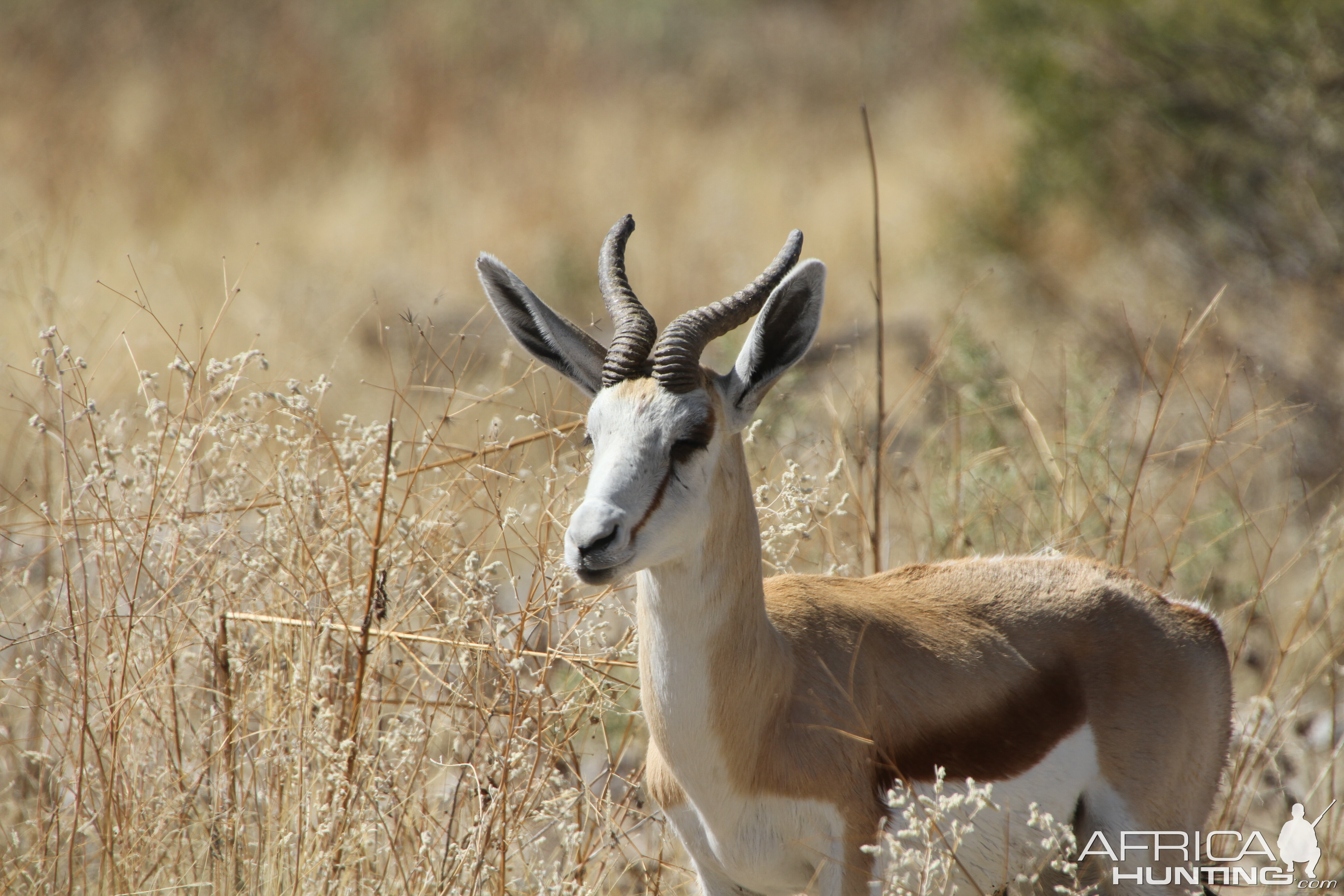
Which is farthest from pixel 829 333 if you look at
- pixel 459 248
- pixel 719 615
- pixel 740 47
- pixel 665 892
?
pixel 740 47

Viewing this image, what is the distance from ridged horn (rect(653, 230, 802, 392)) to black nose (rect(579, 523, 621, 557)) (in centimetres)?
44

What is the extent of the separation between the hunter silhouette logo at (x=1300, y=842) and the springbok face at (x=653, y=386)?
254cm

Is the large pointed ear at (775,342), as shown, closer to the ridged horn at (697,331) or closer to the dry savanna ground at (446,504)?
the ridged horn at (697,331)

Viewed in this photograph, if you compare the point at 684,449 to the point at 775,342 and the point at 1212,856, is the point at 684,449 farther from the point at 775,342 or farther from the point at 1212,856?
the point at 1212,856

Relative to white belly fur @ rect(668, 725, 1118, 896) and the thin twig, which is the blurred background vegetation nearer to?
the thin twig

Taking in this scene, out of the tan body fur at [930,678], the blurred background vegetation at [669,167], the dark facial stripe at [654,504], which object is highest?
the blurred background vegetation at [669,167]

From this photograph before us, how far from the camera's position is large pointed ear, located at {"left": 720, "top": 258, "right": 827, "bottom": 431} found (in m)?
2.96

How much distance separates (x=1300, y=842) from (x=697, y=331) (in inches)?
116

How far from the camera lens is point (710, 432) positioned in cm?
290

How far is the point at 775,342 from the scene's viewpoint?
3094 mm

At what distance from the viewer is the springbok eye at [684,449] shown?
9.33 feet

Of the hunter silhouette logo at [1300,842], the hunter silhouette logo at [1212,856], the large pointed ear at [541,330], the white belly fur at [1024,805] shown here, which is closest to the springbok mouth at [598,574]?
the large pointed ear at [541,330]

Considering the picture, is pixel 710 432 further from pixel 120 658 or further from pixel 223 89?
pixel 223 89

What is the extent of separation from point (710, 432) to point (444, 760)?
1815 mm
